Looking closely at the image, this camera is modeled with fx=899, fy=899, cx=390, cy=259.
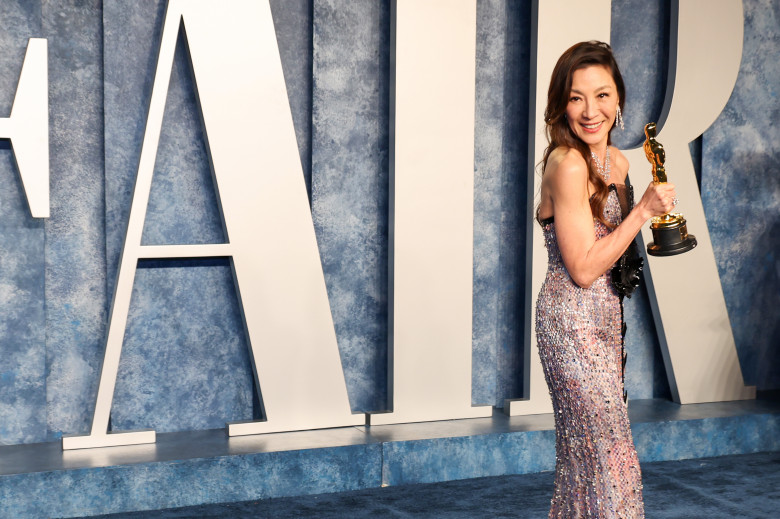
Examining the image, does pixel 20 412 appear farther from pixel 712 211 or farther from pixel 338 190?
pixel 712 211

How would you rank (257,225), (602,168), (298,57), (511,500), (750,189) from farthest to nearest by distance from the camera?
(750,189) → (298,57) → (257,225) → (511,500) → (602,168)

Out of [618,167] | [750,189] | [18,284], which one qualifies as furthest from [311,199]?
[750,189]

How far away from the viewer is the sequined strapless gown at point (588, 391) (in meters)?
2.18

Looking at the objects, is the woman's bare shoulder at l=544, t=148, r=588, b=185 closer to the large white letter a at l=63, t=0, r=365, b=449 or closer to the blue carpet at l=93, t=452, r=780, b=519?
the blue carpet at l=93, t=452, r=780, b=519

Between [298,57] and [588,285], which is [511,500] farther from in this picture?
[298,57]

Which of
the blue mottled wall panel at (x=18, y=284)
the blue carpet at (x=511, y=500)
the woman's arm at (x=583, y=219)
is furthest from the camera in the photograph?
the blue mottled wall panel at (x=18, y=284)

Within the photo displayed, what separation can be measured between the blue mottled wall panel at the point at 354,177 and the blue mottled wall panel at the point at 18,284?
3.91ft

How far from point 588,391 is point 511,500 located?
1.52 metres

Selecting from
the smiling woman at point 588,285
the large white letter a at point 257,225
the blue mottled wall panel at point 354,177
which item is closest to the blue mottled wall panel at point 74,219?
the large white letter a at point 257,225

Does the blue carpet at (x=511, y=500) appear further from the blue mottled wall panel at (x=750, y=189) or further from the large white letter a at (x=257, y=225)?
the blue mottled wall panel at (x=750, y=189)

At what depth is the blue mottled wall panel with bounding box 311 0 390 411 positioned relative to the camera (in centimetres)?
402

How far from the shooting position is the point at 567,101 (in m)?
2.24

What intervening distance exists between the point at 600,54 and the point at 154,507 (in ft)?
7.62

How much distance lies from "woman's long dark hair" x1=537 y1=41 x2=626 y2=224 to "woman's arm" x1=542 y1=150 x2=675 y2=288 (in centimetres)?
5
